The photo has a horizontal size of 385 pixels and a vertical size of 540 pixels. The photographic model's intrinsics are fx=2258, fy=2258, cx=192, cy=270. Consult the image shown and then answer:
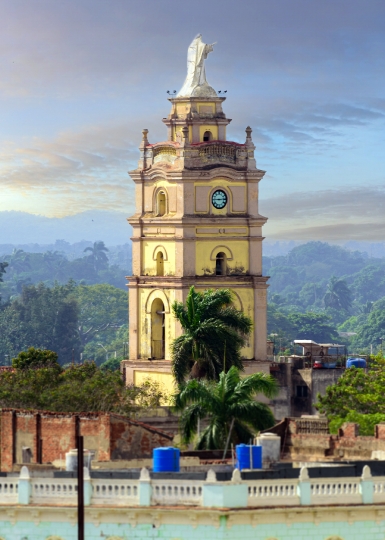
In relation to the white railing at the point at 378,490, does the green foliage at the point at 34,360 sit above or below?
above

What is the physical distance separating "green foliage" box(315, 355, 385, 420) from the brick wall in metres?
15.2

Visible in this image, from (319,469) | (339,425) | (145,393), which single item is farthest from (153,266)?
(319,469)

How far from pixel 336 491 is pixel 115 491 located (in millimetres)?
5180

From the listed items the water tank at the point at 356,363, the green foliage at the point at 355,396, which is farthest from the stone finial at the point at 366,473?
the water tank at the point at 356,363

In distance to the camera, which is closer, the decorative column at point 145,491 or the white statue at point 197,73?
the decorative column at point 145,491

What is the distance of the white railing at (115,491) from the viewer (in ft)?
172

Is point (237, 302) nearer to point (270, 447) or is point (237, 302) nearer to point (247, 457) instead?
point (270, 447)

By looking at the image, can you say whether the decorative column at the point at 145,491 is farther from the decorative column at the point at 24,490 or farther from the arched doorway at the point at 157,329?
the arched doorway at the point at 157,329

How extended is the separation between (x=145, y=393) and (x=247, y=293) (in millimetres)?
12472

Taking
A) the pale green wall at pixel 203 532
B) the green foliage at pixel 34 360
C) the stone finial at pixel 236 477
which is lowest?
the pale green wall at pixel 203 532

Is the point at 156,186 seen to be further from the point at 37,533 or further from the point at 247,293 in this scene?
the point at 37,533

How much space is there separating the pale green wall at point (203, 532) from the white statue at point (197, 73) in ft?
190

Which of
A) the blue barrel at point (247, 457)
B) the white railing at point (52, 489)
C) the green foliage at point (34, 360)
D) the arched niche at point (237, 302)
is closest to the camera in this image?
the white railing at point (52, 489)

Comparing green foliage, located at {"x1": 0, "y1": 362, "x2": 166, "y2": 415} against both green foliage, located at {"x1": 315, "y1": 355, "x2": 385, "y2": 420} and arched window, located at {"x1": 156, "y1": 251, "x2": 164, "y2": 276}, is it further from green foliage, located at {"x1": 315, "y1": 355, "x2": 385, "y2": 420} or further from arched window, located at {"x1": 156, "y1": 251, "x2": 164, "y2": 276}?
arched window, located at {"x1": 156, "y1": 251, "x2": 164, "y2": 276}
